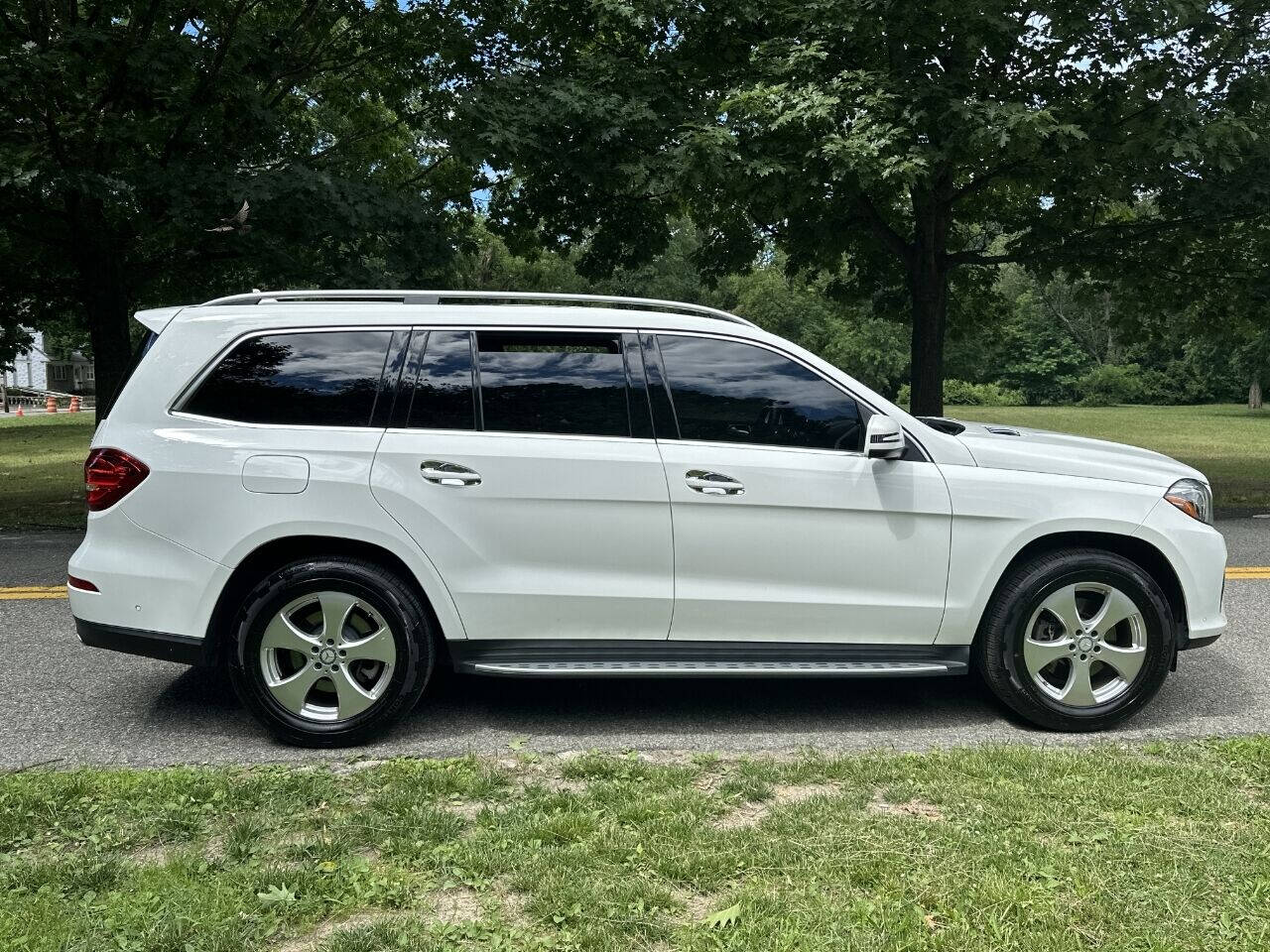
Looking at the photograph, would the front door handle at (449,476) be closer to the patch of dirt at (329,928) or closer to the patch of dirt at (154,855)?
the patch of dirt at (154,855)

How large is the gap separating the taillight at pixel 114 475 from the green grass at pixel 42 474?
7926 mm

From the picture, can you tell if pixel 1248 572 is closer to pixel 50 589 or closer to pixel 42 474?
pixel 50 589

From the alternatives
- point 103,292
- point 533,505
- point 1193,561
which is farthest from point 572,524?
point 103,292

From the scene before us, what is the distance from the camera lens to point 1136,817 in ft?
11.7

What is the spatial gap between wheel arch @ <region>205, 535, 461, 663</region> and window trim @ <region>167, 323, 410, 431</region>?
0.47 m

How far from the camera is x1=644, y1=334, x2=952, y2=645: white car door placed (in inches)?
179

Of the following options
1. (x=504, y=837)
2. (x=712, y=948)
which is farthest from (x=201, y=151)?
(x=712, y=948)

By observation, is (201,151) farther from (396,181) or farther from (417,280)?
(396,181)

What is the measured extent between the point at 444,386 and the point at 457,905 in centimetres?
229

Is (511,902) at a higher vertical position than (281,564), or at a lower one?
lower

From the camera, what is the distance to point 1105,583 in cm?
464

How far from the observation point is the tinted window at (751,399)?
4672 millimetres

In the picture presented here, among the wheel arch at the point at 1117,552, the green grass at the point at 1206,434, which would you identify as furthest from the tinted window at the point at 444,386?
the green grass at the point at 1206,434

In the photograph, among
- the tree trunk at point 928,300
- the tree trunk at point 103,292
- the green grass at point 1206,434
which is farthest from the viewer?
the green grass at point 1206,434
